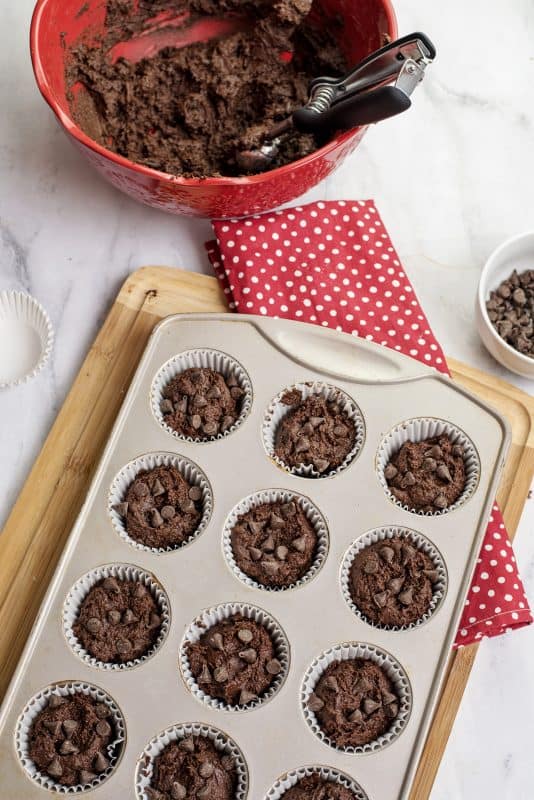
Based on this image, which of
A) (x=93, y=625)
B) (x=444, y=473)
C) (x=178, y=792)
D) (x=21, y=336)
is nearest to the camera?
(x=178, y=792)

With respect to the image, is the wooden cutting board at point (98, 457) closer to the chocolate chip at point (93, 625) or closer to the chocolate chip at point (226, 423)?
the chocolate chip at point (93, 625)

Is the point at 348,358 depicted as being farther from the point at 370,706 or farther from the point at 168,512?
the point at 370,706

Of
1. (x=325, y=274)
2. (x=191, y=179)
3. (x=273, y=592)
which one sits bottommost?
(x=273, y=592)

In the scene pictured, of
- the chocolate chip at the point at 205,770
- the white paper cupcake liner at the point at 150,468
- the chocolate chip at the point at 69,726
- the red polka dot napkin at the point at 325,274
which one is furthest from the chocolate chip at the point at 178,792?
the red polka dot napkin at the point at 325,274

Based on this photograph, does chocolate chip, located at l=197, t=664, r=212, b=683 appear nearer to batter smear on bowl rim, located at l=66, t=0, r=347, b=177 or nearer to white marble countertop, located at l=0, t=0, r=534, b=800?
white marble countertop, located at l=0, t=0, r=534, b=800

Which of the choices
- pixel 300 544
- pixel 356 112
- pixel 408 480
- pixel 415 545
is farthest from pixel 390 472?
pixel 356 112

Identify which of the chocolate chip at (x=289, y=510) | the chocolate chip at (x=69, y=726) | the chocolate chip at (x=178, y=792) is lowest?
the chocolate chip at (x=178, y=792)

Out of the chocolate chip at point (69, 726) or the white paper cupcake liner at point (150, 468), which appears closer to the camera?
the chocolate chip at point (69, 726)
